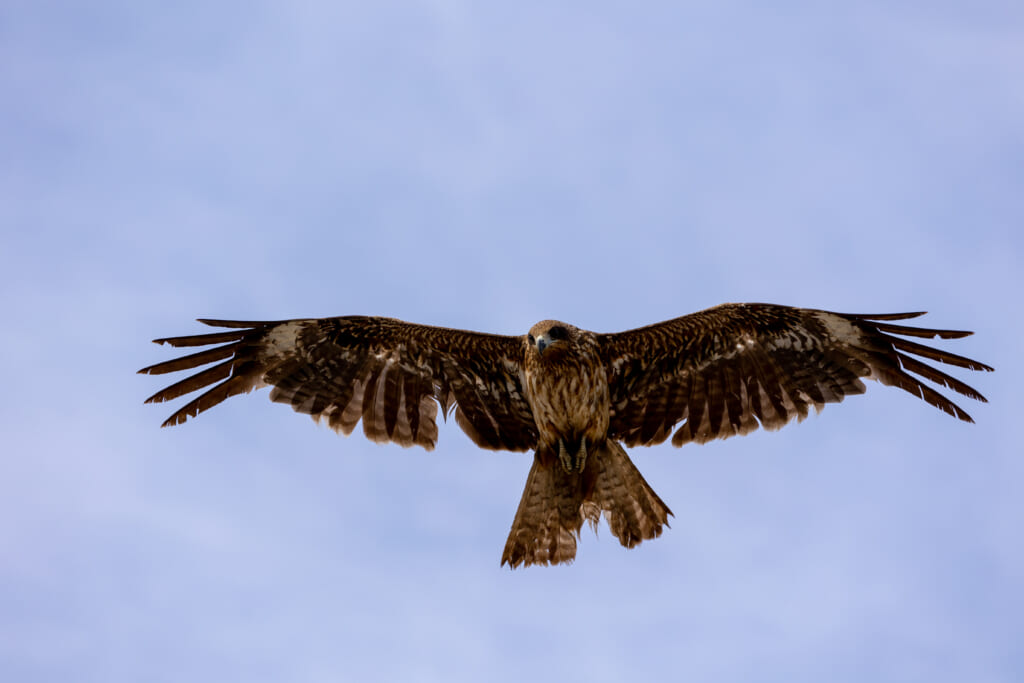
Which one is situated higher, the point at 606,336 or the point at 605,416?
the point at 606,336

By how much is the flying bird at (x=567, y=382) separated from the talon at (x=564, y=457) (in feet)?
0.04

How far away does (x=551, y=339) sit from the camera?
9.50m

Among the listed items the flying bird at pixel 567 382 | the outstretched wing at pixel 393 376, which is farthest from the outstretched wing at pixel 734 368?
the outstretched wing at pixel 393 376

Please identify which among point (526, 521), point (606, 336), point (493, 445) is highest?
point (606, 336)

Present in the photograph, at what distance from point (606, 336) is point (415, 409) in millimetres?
2122

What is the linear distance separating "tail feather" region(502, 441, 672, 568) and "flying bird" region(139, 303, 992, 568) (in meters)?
0.01

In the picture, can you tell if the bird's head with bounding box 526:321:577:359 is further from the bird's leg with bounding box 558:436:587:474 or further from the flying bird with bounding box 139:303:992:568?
the bird's leg with bounding box 558:436:587:474

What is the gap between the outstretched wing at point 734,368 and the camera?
9.77 m

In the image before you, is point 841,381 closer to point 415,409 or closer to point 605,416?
point 605,416

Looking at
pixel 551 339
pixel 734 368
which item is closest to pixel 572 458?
pixel 551 339

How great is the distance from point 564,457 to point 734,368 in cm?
198

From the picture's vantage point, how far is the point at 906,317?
9.09 meters

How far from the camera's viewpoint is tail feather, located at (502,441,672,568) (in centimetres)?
962

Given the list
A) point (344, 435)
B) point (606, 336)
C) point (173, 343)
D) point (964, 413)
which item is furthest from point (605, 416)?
point (173, 343)
